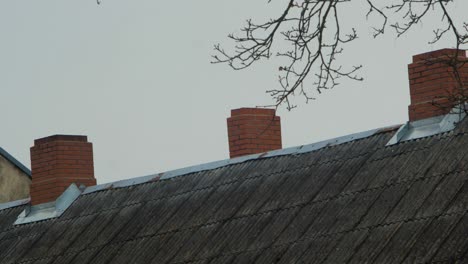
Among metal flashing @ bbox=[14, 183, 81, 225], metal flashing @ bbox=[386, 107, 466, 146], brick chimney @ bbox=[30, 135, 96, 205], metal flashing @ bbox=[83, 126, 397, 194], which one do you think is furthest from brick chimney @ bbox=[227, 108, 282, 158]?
metal flashing @ bbox=[386, 107, 466, 146]

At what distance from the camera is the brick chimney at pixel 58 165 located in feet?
80.6

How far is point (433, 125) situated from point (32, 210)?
7420 mm

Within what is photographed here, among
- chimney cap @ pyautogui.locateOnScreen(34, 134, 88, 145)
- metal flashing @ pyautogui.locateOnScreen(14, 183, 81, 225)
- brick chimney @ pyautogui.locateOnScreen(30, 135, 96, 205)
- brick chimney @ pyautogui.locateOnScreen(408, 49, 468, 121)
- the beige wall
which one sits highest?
brick chimney @ pyautogui.locateOnScreen(408, 49, 468, 121)

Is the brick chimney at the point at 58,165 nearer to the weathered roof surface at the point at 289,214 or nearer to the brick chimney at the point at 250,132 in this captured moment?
the weathered roof surface at the point at 289,214

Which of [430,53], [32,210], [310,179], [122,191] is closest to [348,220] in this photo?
[310,179]

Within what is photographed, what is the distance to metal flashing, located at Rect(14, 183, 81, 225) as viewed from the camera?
75.8ft

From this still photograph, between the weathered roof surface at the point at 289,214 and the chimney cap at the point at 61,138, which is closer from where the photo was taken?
the weathered roof surface at the point at 289,214

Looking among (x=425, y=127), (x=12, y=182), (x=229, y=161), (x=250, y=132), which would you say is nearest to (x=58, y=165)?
(x=250, y=132)

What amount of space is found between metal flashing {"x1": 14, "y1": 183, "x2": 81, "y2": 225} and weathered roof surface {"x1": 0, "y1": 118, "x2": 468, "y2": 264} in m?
0.30

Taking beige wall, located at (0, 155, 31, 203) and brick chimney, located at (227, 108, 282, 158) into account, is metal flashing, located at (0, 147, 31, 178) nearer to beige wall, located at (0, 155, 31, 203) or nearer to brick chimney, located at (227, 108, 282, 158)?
beige wall, located at (0, 155, 31, 203)

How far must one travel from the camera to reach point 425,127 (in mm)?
18875

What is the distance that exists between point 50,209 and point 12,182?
7.09 m

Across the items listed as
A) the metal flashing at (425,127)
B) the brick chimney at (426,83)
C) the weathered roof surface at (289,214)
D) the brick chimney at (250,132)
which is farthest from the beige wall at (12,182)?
the metal flashing at (425,127)

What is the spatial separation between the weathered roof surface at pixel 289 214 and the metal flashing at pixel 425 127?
165mm
